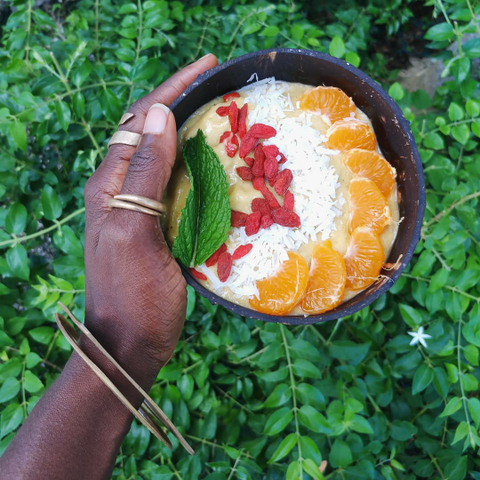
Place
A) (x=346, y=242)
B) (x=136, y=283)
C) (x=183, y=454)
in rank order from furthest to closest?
(x=183, y=454), (x=346, y=242), (x=136, y=283)

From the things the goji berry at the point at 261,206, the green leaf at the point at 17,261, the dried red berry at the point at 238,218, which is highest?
the goji berry at the point at 261,206

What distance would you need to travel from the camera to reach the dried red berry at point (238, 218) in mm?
1521

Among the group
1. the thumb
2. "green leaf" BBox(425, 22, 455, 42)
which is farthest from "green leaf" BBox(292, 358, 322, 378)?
"green leaf" BBox(425, 22, 455, 42)

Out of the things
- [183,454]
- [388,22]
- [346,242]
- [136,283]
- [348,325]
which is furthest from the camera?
[388,22]

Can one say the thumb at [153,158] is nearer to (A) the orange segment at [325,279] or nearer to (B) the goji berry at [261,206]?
(B) the goji berry at [261,206]

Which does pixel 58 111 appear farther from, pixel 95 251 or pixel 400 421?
pixel 400 421

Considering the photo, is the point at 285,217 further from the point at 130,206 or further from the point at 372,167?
the point at 130,206

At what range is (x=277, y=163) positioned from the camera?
1536 mm

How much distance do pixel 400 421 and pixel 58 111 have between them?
6.80 ft

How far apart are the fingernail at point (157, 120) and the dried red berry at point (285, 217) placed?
485 mm

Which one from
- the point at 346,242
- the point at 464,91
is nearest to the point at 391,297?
the point at 346,242

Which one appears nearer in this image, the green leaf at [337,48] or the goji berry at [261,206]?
the goji berry at [261,206]

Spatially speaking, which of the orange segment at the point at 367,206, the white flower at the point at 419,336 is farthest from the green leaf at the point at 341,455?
the orange segment at the point at 367,206

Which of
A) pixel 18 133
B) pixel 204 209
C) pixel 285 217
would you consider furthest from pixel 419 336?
pixel 18 133
